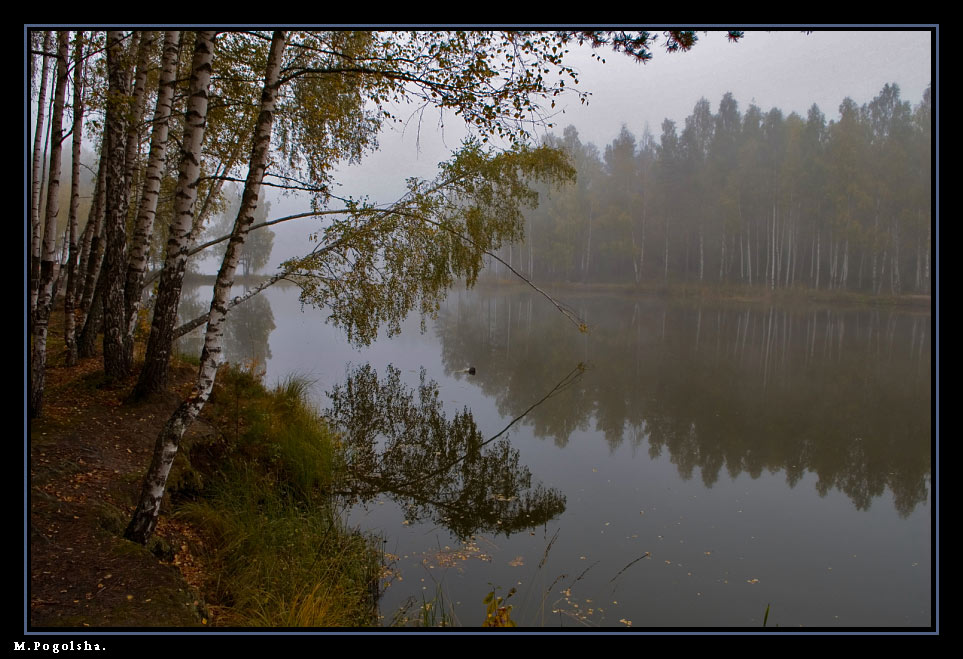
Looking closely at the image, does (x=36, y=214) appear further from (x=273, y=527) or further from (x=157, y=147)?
(x=273, y=527)

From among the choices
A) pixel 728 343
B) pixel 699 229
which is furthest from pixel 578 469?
pixel 699 229

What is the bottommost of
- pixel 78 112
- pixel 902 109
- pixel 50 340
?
pixel 50 340

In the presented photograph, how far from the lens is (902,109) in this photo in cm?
3603

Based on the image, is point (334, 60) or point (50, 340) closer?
point (334, 60)

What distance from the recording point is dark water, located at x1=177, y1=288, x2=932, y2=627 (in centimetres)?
489

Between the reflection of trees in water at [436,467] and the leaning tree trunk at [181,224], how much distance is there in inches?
106

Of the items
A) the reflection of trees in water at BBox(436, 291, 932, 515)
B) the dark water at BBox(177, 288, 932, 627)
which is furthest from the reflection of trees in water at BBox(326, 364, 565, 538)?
the reflection of trees in water at BBox(436, 291, 932, 515)

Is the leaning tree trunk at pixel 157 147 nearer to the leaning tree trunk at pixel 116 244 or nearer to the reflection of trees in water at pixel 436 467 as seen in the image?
the leaning tree trunk at pixel 116 244

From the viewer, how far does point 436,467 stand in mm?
7730

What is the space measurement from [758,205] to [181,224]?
40.6m

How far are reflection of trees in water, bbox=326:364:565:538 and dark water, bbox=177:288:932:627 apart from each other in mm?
40
